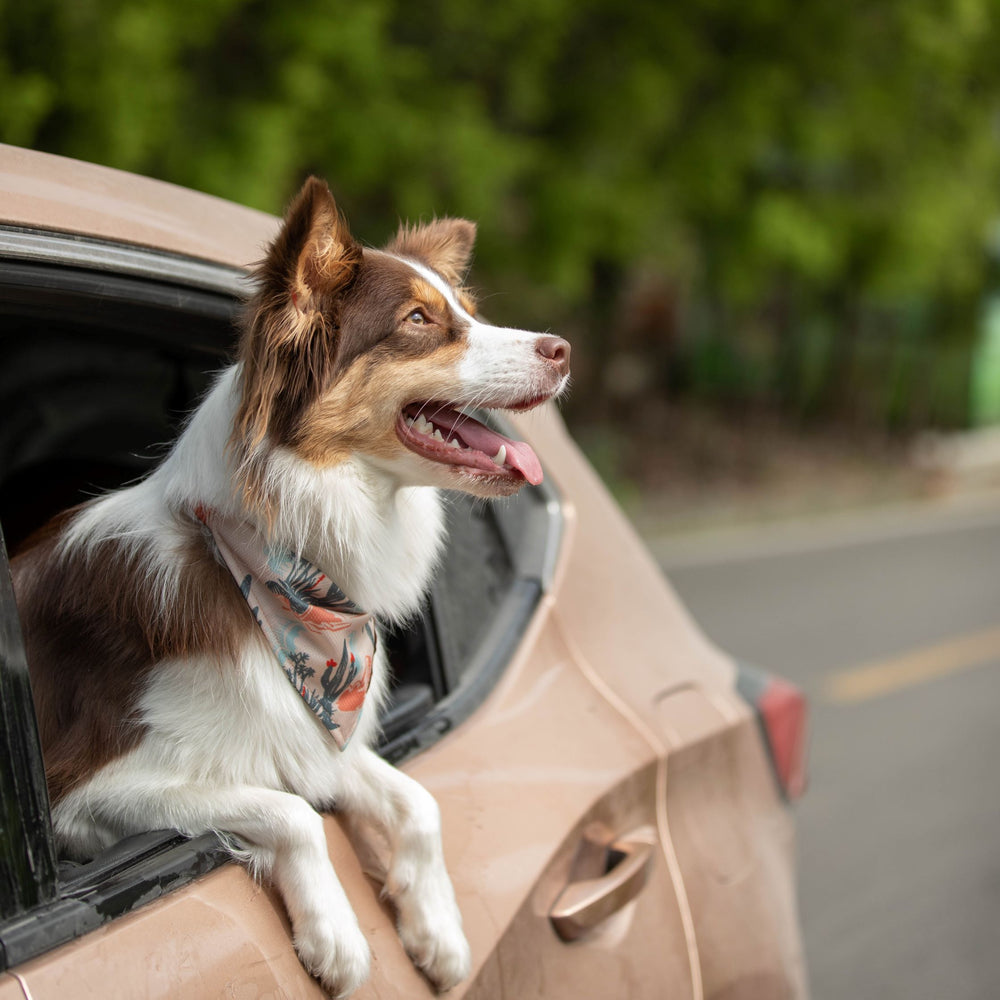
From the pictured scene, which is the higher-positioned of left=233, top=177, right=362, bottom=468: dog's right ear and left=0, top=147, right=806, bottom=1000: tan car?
left=233, top=177, right=362, bottom=468: dog's right ear

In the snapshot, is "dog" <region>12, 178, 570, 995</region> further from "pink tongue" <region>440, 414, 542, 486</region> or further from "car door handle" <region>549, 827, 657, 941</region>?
"car door handle" <region>549, 827, 657, 941</region>

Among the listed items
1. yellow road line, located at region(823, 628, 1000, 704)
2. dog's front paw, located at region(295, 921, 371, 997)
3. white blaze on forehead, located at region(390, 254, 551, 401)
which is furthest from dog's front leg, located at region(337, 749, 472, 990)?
yellow road line, located at region(823, 628, 1000, 704)

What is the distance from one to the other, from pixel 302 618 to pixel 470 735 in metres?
0.41

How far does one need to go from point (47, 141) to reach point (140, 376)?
5179 mm

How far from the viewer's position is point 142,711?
1.67 m

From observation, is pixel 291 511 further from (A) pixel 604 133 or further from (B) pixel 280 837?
(A) pixel 604 133

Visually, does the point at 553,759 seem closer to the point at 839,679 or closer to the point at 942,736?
the point at 942,736

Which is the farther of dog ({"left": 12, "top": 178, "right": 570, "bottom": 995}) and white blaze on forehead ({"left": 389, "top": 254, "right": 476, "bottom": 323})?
white blaze on forehead ({"left": 389, "top": 254, "right": 476, "bottom": 323})

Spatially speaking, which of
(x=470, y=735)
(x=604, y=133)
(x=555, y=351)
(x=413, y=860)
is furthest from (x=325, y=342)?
(x=604, y=133)

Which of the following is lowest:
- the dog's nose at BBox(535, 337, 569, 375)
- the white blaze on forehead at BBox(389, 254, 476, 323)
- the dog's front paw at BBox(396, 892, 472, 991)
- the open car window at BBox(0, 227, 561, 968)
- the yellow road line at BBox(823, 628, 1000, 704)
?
the yellow road line at BBox(823, 628, 1000, 704)

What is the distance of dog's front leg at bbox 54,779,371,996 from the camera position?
150 cm

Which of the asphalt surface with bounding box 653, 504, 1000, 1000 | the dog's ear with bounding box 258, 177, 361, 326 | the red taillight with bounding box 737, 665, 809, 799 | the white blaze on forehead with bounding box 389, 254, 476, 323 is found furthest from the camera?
the asphalt surface with bounding box 653, 504, 1000, 1000

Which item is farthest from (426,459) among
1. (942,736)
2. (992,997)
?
(942,736)

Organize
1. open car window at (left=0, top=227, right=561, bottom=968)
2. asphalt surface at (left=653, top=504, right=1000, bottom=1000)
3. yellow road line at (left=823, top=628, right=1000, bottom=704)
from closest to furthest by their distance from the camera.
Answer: open car window at (left=0, top=227, right=561, bottom=968)
asphalt surface at (left=653, top=504, right=1000, bottom=1000)
yellow road line at (left=823, top=628, right=1000, bottom=704)
